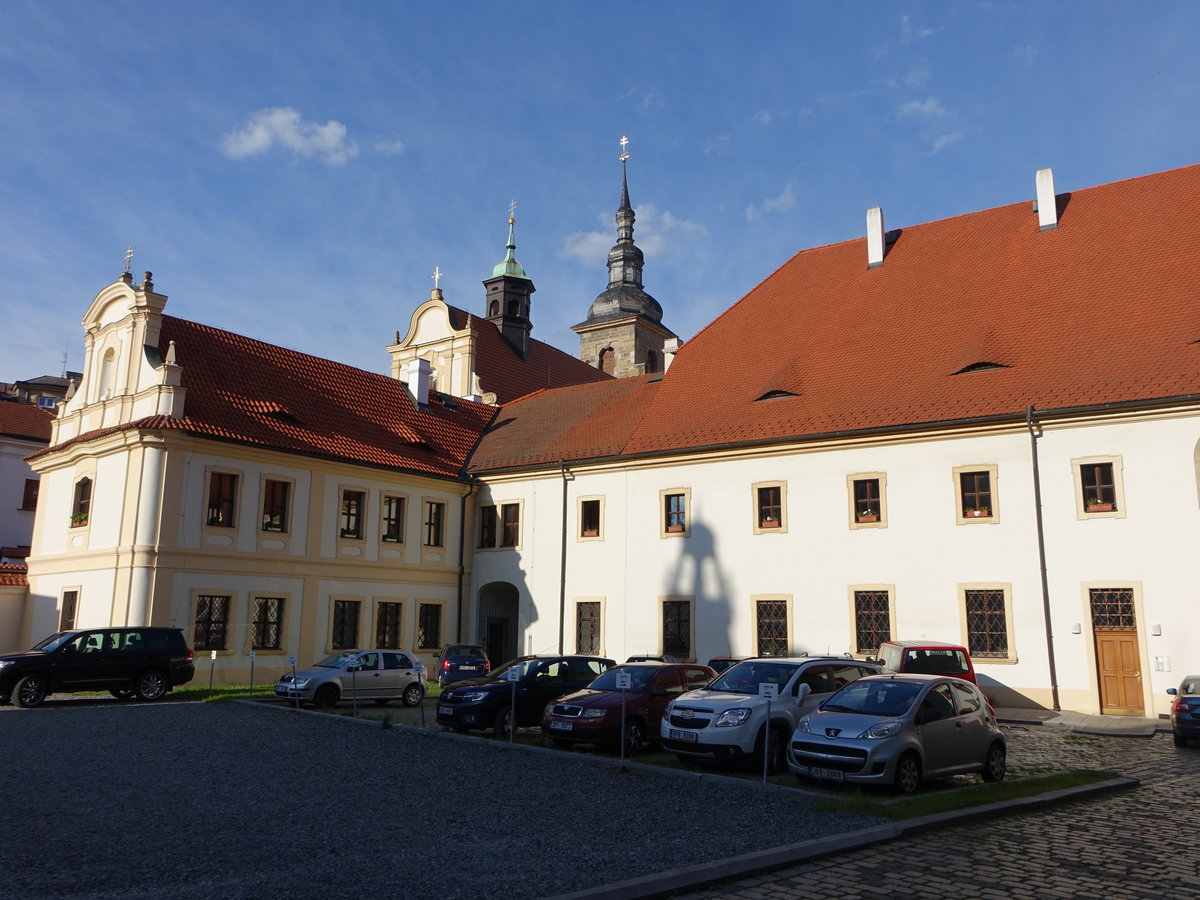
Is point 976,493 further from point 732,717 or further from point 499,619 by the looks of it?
point 499,619

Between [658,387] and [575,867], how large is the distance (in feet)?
87.8

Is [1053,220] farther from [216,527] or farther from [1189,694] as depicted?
[216,527]

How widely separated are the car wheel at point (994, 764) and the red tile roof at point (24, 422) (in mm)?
45844

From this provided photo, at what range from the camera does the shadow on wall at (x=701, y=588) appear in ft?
92.8

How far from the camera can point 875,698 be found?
43.0ft

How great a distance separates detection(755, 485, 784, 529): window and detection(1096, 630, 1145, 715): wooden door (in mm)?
8536

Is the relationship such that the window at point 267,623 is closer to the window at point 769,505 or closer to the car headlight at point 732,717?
the window at point 769,505

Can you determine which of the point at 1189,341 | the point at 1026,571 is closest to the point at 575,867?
the point at 1026,571

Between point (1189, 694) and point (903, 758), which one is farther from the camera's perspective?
point (1189, 694)

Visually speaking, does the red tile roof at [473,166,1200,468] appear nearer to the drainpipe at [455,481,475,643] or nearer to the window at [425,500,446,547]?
the drainpipe at [455,481,475,643]

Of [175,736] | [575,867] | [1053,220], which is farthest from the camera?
[1053,220]

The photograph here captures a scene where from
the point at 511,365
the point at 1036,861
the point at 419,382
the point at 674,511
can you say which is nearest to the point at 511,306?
the point at 511,365

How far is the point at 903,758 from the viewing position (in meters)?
12.1

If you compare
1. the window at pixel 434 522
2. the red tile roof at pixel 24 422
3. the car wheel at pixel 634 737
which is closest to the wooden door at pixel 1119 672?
the car wheel at pixel 634 737
